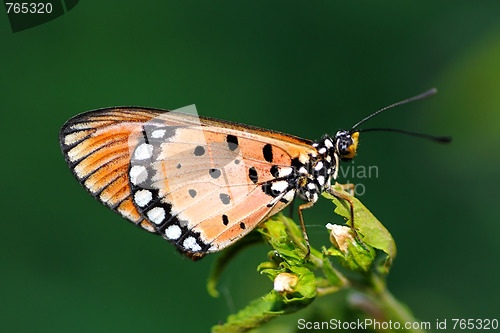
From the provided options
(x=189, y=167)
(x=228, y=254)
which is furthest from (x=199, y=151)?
(x=228, y=254)

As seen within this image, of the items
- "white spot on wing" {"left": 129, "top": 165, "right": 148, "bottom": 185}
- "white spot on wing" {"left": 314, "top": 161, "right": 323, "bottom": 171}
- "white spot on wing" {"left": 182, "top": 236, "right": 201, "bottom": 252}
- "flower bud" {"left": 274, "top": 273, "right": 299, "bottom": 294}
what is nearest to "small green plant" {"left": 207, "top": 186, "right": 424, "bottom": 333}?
"flower bud" {"left": 274, "top": 273, "right": 299, "bottom": 294}

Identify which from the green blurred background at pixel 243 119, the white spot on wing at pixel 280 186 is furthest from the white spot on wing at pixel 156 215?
the green blurred background at pixel 243 119

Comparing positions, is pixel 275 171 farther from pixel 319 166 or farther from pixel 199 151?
pixel 199 151

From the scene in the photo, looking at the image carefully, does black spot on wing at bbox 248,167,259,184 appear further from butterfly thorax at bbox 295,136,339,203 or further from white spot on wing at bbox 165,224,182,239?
white spot on wing at bbox 165,224,182,239

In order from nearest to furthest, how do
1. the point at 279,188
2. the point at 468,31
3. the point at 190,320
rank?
the point at 279,188
the point at 190,320
the point at 468,31

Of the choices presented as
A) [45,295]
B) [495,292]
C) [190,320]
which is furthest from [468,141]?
[45,295]

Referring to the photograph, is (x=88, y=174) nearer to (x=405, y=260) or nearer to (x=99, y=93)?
(x=99, y=93)
